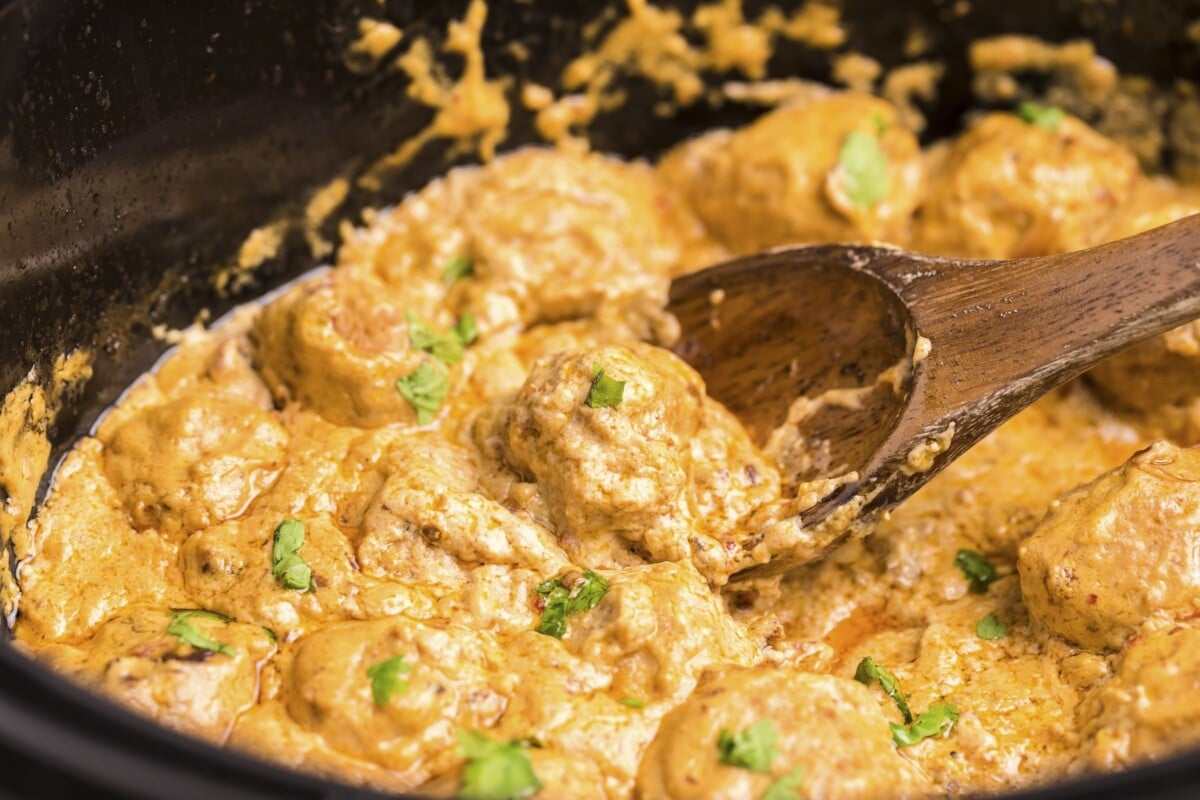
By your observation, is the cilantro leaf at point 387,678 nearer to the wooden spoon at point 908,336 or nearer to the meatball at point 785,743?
the meatball at point 785,743

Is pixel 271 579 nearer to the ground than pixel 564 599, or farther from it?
farther from it

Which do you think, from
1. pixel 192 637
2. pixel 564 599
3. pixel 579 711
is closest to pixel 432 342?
pixel 564 599

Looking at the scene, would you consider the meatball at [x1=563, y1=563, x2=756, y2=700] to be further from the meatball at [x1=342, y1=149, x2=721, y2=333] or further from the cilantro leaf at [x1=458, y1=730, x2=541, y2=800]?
the meatball at [x1=342, y1=149, x2=721, y2=333]

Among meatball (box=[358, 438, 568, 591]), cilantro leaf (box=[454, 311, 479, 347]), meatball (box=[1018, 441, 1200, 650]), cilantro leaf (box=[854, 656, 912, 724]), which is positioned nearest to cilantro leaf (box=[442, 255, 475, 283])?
cilantro leaf (box=[454, 311, 479, 347])

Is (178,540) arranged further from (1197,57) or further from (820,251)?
(1197,57)

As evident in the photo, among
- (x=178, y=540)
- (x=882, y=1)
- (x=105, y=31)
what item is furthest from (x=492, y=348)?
(x=882, y=1)

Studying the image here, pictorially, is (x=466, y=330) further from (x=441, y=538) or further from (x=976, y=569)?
(x=976, y=569)
